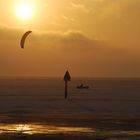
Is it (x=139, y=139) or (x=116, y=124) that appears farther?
(x=116, y=124)

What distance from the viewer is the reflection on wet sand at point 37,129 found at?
22828mm

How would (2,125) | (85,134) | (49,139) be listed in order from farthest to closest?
1. (2,125)
2. (85,134)
3. (49,139)

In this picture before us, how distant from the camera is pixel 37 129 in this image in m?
23.8

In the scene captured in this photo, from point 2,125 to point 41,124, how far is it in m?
1.88

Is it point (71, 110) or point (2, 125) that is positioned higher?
point (71, 110)

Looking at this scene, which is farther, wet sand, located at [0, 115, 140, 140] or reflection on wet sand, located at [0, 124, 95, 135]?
reflection on wet sand, located at [0, 124, 95, 135]

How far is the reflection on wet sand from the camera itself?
2283 centimetres

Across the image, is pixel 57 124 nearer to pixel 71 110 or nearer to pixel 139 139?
pixel 139 139

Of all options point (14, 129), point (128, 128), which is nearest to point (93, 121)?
point (128, 128)

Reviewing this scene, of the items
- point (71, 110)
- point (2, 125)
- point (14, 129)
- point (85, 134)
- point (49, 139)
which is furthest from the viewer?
point (71, 110)

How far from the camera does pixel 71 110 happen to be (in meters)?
36.9

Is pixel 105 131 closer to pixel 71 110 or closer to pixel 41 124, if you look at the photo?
pixel 41 124

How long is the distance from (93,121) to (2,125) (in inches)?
201

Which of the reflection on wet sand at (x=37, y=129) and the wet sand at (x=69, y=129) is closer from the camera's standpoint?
the wet sand at (x=69, y=129)
